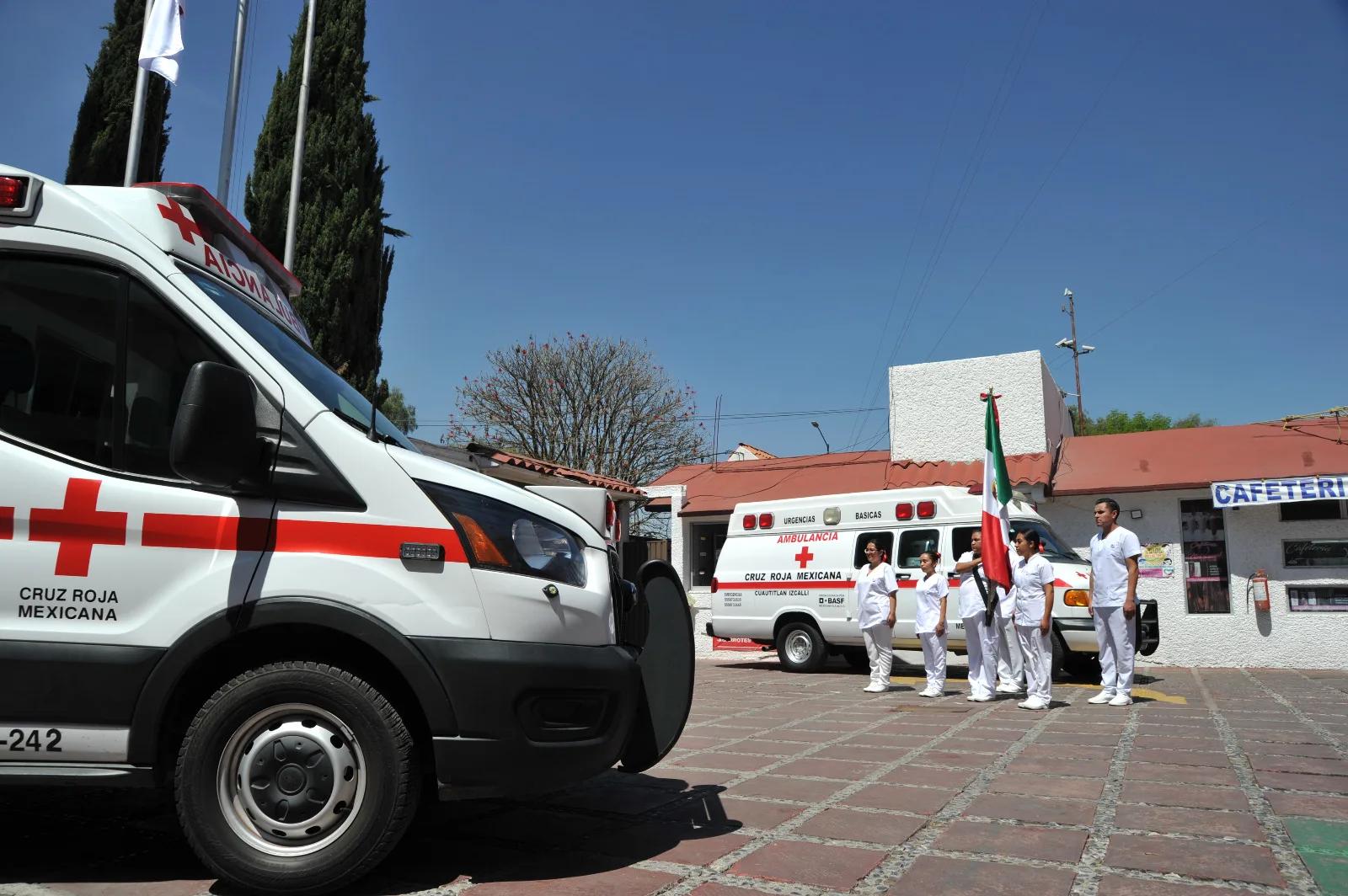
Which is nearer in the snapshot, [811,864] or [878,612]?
[811,864]

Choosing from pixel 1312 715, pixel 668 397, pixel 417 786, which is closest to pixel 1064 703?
pixel 1312 715

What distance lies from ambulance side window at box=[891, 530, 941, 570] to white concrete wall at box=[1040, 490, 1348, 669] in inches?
113

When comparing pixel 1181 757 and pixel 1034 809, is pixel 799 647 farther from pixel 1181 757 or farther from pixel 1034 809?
pixel 1034 809

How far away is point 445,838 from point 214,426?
218 cm

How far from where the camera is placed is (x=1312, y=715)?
27.9 ft

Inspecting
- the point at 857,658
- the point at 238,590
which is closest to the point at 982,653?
the point at 857,658

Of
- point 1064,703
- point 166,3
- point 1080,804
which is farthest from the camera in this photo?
point 166,3

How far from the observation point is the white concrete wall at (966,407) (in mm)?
17344

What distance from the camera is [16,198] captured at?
3.65 meters

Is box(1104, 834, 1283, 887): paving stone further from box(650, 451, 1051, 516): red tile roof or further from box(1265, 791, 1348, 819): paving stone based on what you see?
box(650, 451, 1051, 516): red tile roof

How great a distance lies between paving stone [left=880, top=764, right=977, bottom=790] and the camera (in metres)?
5.53

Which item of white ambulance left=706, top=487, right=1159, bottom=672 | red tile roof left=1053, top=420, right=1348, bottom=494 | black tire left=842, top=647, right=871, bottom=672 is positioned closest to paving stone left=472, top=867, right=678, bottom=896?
white ambulance left=706, top=487, right=1159, bottom=672

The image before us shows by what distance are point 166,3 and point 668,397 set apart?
22.5 meters

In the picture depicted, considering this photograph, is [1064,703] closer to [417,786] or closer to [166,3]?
[417,786]
